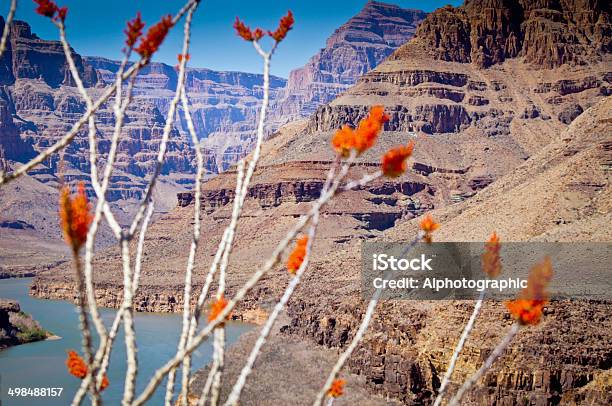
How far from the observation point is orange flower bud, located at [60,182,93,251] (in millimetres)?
5801

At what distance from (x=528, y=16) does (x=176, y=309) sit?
8144cm

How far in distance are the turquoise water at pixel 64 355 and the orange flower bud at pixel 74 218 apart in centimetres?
3273

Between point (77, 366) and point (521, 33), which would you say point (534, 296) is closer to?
point (77, 366)

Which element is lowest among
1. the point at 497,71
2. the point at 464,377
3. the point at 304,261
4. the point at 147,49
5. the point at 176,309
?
the point at 176,309

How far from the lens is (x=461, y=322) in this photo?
38.5 meters

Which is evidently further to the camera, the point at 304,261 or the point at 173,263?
the point at 173,263

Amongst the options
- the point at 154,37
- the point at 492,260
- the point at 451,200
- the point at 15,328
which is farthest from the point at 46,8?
the point at 451,200

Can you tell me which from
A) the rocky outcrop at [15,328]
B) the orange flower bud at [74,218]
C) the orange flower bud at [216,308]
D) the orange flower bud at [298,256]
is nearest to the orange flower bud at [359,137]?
the orange flower bud at [298,256]

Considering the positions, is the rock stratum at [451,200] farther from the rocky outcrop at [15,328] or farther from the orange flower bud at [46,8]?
the orange flower bud at [46,8]

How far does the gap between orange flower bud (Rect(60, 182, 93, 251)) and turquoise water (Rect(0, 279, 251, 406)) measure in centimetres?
3273

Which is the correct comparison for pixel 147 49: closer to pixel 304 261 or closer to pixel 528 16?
pixel 304 261

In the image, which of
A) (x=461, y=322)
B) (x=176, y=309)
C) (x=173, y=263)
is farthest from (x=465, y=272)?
(x=173, y=263)

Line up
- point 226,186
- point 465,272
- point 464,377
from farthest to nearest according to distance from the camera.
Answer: point 226,186 → point 465,272 → point 464,377

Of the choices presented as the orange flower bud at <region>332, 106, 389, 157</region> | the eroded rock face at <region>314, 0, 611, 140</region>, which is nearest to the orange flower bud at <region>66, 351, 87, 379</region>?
the orange flower bud at <region>332, 106, 389, 157</region>
